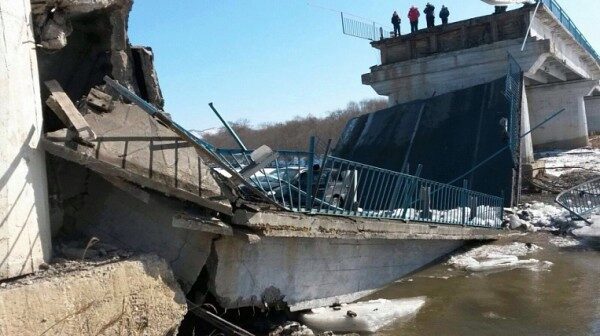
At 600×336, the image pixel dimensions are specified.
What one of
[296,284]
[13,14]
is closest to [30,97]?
[13,14]

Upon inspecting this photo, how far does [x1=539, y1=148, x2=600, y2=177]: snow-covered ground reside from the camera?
19.0 meters

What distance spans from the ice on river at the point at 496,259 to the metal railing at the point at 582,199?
8.29 feet

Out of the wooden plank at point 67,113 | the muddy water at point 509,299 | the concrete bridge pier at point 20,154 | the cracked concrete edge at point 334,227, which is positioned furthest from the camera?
the muddy water at point 509,299

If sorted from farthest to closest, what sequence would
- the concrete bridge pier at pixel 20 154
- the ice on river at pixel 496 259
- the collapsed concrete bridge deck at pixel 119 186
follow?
the ice on river at pixel 496 259
the collapsed concrete bridge deck at pixel 119 186
the concrete bridge pier at pixel 20 154

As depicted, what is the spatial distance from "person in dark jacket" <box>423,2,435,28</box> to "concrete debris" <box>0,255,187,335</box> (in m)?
18.3

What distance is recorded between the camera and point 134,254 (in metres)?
4.33

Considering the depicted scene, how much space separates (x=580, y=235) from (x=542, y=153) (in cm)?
1383

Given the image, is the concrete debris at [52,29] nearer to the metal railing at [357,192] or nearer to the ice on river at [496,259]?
the metal railing at [357,192]

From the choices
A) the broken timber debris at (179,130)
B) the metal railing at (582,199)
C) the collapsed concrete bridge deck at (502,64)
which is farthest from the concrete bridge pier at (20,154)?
the collapsed concrete bridge deck at (502,64)

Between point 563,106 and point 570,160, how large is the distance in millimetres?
3870

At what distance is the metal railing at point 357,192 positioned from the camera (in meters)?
5.94

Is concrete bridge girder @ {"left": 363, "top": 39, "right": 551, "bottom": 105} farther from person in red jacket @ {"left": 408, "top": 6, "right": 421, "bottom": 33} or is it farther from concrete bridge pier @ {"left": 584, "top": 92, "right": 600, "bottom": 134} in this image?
concrete bridge pier @ {"left": 584, "top": 92, "right": 600, "bottom": 134}

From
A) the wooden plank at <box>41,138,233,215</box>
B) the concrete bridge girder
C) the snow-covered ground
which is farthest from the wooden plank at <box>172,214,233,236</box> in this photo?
the snow-covered ground

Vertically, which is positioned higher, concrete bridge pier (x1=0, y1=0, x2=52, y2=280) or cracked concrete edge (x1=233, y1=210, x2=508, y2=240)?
concrete bridge pier (x1=0, y1=0, x2=52, y2=280)
